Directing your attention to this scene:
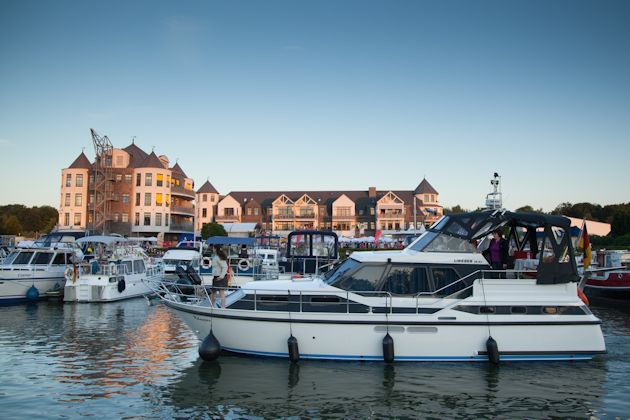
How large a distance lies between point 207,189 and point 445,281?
277 feet

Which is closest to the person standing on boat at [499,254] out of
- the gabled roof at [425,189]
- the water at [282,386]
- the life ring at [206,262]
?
the water at [282,386]

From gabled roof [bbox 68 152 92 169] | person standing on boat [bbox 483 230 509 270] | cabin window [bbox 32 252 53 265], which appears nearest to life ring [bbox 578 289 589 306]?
person standing on boat [bbox 483 230 509 270]

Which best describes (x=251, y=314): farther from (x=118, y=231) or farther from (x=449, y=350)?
(x=118, y=231)

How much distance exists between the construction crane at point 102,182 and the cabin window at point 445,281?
6387 cm

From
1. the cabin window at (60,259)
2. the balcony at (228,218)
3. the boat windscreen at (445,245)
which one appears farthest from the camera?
the balcony at (228,218)

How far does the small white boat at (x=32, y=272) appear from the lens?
25198 millimetres

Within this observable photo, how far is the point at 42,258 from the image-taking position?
27.6 metres

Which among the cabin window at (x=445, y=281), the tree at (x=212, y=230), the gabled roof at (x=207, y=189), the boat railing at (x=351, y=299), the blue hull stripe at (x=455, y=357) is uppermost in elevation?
the gabled roof at (x=207, y=189)

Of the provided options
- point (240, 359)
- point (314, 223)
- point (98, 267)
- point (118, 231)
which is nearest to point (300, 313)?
point (240, 359)

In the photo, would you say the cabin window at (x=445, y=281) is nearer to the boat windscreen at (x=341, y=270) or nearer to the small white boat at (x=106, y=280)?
the boat windscreen at (x=341, y=270)

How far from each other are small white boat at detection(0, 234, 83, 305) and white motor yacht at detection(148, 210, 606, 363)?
16550mm

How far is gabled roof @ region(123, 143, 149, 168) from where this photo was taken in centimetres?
7339

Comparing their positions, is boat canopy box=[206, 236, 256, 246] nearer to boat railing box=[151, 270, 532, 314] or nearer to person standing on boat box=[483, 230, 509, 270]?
boat railing box=[151, 270, 532, 314]

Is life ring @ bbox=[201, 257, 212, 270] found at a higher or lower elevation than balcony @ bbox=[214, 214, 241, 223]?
lower
